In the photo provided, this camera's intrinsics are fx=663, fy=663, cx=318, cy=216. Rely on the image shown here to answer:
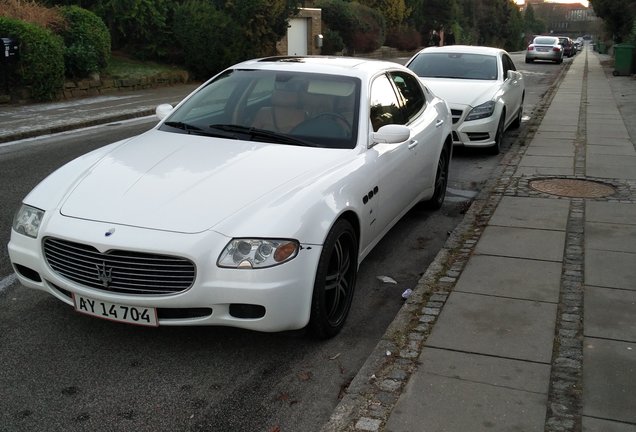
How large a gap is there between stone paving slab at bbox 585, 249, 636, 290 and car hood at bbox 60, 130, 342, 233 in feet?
6.96

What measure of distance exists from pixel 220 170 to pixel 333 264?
909 mm

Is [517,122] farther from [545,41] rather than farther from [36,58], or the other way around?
[545,41]

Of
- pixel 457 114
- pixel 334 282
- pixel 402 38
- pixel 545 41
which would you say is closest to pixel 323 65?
pixel 334 282

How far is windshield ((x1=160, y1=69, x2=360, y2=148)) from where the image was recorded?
15.5 ft

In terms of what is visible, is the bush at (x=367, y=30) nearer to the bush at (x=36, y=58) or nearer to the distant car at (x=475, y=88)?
the bush at (x=36, y=58)

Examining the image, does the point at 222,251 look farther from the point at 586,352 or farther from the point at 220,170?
the point at 586,352

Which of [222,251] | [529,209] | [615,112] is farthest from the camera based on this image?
[615,112]

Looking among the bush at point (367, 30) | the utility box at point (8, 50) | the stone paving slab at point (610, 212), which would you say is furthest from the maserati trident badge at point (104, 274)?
the bush at point (367, 30)

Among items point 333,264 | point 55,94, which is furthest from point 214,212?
point 55,94

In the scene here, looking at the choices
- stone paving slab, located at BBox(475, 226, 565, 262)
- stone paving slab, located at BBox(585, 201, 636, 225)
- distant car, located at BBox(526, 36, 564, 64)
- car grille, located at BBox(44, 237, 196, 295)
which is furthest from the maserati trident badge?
distant car, located at BBox(526, 36, 564, 64)

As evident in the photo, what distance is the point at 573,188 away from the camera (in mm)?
7633

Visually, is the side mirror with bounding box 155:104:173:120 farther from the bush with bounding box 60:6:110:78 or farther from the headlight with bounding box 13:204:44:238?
the bush with bounding box 60:6:110:78

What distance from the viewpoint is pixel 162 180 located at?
13.0ft

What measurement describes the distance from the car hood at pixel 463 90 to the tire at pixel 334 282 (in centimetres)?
594
